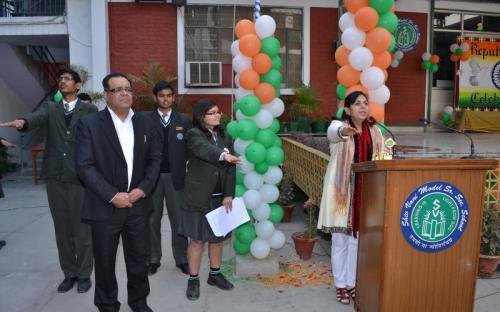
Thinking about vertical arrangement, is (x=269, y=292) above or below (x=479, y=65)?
below

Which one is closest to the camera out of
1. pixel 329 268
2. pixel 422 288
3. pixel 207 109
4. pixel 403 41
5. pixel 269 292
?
pixel 422 288

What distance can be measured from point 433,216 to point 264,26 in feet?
7.71

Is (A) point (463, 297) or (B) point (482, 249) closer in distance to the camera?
(A) point (463, 297)

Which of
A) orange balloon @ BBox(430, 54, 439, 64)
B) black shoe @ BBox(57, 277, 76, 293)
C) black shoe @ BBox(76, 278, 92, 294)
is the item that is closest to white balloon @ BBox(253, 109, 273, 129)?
black shoe @ BBox(76, 278, 92, 294)

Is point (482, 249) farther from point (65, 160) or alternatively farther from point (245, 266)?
point (65, 160)

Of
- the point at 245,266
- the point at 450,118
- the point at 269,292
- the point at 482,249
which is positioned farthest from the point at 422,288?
the point at 450,118

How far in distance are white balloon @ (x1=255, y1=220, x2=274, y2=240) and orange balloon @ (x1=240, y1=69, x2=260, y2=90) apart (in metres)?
1.28

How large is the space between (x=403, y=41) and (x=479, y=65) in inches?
102

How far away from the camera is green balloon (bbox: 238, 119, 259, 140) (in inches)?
151

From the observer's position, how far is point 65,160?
3672 mm

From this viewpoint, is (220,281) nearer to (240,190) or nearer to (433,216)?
(240,190)

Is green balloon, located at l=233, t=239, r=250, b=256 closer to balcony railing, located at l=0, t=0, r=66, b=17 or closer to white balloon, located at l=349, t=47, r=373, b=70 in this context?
white balloon, located at l=349, t=47, r=373, b=70

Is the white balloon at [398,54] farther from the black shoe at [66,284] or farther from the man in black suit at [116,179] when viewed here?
the black shoe at [66,284]

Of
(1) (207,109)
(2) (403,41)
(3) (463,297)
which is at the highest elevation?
(2) (403,41)
